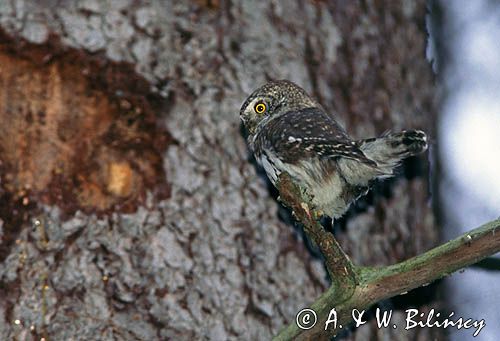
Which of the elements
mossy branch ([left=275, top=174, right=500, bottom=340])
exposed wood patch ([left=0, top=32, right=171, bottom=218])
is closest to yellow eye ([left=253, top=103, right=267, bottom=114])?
exposed wood patch ([left=0, top=32, right=171, bottom=218])

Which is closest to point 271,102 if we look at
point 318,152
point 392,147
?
point 318,152

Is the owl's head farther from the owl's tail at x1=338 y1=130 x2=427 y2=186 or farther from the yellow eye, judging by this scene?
the owl's tail at x1=338 y1=130 x2=427 y2=186

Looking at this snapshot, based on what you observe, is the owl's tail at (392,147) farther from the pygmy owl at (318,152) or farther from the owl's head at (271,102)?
the owl's head at (271,102)

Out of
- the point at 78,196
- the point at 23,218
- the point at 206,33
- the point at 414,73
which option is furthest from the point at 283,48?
the point at 23,218

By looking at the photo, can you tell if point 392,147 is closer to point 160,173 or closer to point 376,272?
point 376,272

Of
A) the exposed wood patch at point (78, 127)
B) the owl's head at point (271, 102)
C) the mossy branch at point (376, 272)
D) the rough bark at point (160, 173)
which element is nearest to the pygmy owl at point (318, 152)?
the owl's head at point (271, 102)

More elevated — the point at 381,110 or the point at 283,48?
the point at 283,48

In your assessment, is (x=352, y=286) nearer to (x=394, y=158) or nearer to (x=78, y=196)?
(x=394, y=158)
